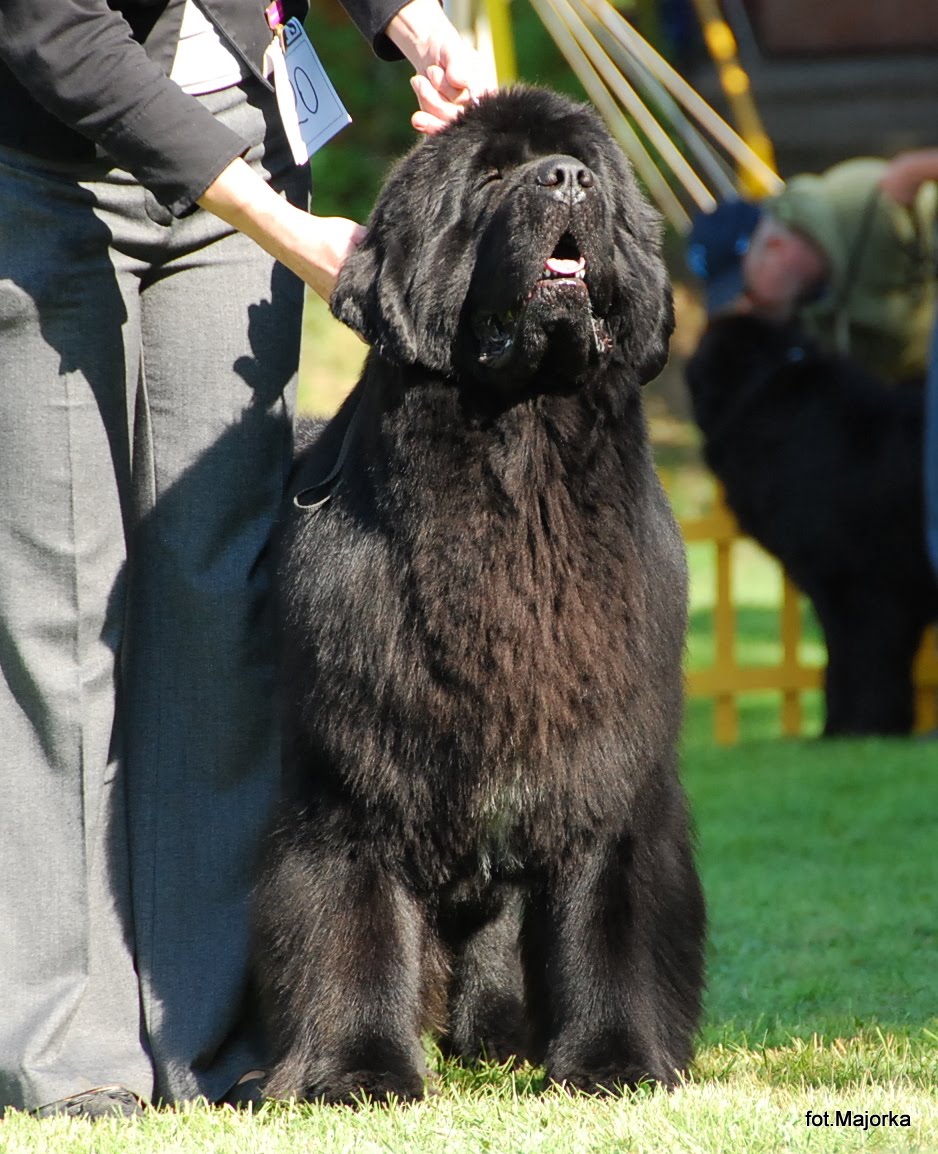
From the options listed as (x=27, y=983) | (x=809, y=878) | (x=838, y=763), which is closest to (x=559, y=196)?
(x=27, y=983)

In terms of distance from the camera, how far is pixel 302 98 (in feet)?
8.38

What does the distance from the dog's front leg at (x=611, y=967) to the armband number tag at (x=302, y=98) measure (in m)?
1.19

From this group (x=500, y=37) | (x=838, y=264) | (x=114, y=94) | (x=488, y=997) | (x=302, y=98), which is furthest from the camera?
(x=500, y=37)

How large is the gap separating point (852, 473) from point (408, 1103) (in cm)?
403

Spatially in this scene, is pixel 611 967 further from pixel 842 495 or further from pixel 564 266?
pixel 842 495

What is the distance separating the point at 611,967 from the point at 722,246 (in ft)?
14.8

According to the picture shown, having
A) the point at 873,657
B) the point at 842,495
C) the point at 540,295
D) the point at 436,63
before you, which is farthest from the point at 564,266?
the point at 873,657

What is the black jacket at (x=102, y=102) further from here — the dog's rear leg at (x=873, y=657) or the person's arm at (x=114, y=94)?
the dog's rear leg at (x=873, y=657)

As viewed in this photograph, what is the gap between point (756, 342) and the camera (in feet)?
19.8

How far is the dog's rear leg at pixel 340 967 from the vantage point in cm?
233

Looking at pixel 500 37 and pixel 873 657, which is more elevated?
pixel 500 37

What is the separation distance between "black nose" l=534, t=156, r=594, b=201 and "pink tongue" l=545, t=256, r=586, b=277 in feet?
0.29

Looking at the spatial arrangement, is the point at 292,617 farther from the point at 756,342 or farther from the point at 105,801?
the point at 756,342

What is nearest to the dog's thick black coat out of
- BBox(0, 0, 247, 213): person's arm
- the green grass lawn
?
the green grass lawn
